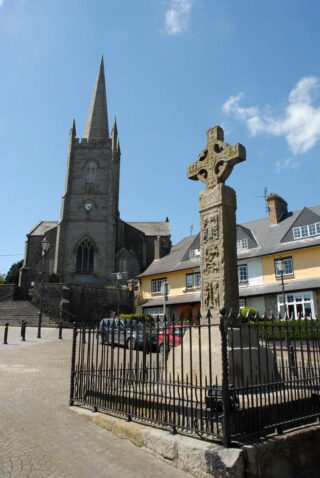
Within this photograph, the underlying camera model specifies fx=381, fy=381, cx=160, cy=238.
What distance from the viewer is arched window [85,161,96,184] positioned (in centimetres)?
5022

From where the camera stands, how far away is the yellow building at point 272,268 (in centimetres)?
2664

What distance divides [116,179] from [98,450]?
47.3 meters

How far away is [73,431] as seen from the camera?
5.79 metres

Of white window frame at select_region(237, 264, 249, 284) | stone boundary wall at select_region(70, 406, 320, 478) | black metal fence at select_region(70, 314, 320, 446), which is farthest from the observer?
white window frame at select_region(237, 264, 249, 284)

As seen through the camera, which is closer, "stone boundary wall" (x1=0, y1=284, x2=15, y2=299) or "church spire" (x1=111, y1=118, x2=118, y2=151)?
"stone boundary wall" (x1=0, y1=284, x2=15, y2=299)

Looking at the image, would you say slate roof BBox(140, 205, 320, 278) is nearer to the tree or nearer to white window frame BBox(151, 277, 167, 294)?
white window frame BBox(151, 277, 167, 294)

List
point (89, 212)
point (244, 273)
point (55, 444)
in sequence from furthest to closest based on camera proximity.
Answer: point (89, 212)
point (244, 273)
point (55, 444)

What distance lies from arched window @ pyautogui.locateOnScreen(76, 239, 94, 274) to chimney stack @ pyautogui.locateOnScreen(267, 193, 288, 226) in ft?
76.2

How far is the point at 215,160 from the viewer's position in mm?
7672

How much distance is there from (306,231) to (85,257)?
27.5 meters

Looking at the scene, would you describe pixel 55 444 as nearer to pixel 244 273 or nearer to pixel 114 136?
pixel 244 273

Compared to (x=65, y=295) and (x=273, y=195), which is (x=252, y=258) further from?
(x=65, y=295)

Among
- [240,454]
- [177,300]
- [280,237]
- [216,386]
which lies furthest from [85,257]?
[240,454]

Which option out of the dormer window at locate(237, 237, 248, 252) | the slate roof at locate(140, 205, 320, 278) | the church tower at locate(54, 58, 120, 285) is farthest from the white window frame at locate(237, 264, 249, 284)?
the church tower at locate(54, 58, 120, 285)
